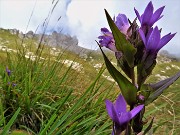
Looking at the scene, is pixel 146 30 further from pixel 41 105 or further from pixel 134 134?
pixel 41 105

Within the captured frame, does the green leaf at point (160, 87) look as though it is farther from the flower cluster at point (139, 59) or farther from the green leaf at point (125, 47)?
the green leaf at point (125, 47)

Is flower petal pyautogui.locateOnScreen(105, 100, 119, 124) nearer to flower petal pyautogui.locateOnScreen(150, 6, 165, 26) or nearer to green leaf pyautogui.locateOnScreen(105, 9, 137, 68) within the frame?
green leaf pyautogui.locateOnScreen(105, 9, 137, 68)

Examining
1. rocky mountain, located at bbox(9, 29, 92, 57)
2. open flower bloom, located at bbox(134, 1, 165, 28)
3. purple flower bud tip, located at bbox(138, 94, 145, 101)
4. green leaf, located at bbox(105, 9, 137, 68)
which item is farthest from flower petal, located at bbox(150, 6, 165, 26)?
rocky mountain, located at bbox(9, 29, 92, 57)

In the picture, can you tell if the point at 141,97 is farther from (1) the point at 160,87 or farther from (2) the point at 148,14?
(2) the point at 148,14

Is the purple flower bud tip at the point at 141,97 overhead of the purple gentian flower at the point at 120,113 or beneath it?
overhead

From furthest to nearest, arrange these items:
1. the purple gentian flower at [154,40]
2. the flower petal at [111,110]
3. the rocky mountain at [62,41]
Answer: the rocky mountain at [62,41]
the purple gentian flower at [154,40]
the flower petal at [111,110]

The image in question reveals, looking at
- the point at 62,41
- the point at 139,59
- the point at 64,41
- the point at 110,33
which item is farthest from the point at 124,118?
the point at 64,41

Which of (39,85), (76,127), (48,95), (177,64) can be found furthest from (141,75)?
(177,64)

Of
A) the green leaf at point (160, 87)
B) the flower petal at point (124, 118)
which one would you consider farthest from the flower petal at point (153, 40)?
the flower petal at point (124, 118)
